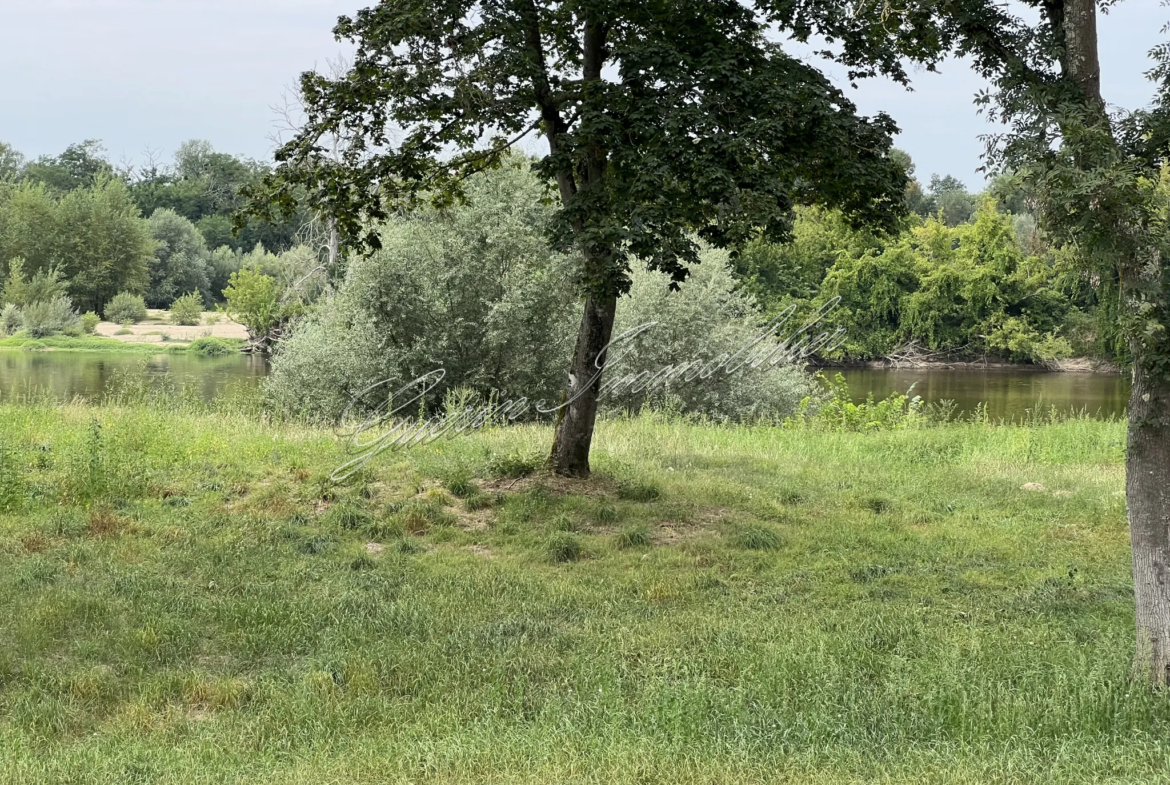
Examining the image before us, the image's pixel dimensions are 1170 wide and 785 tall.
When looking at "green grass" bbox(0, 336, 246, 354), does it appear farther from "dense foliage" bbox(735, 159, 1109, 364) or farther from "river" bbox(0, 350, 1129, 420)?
"dense foliage" bbox(735, 159, 1109, 364)

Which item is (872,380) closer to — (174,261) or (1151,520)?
(1151,520)

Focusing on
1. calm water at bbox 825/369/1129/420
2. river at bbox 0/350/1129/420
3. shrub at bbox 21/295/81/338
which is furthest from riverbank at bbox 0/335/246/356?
calm water at bbox 825/369/1129/420

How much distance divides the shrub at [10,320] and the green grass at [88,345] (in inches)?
108

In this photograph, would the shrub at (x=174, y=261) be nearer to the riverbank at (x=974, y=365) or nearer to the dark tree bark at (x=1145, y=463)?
the riverbank at (x=974, y=365)

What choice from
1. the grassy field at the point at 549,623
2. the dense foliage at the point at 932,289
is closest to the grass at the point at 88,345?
the dense foliage at the point at 932,289

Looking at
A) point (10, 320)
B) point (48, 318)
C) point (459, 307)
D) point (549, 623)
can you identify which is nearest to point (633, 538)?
point (549, 623)

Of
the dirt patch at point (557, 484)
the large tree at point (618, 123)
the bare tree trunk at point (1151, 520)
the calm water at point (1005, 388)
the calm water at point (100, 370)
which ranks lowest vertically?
the calm water at point (100, 370)

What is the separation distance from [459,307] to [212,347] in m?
42.6

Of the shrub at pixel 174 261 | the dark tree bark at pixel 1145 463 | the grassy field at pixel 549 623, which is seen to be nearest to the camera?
the grassy field at pixel 549 623

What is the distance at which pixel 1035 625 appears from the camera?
259 inches

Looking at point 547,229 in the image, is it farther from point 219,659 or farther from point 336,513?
point 219,659

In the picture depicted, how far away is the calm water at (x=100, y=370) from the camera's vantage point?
33938 millimetres

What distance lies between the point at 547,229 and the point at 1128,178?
18.3 feet

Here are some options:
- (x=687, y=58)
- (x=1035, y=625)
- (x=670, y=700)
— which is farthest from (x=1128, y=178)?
(x=687, y=58)
